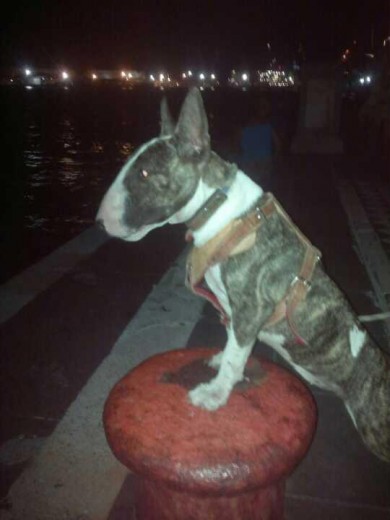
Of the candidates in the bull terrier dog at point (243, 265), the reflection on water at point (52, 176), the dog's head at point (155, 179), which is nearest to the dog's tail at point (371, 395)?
the bull terrier dog at point (243, 265)

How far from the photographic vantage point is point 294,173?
14.6 meters

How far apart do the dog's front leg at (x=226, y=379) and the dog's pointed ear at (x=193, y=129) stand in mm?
959

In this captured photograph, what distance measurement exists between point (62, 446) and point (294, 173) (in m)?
12.3

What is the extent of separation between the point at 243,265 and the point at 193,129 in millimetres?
723

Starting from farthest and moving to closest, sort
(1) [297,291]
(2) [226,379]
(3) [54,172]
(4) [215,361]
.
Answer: (3) [54,172] < (4) [215,361] < (2) [226,379] < (1) [297,291]

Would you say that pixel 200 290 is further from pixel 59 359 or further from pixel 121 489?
pixel 59 359

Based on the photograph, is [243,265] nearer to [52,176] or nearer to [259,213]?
[259,213]

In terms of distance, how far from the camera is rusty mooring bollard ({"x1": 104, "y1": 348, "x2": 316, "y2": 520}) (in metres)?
2.36

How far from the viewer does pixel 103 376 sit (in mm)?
4613

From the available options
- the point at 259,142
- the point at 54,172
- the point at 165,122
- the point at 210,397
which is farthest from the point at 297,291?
the point at 54,172

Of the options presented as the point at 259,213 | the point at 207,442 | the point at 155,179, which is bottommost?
the point at 207,442

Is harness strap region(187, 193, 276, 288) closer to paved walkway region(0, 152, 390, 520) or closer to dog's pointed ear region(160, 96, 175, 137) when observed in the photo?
dog's pointed ear region(160, 96, 175, 137)

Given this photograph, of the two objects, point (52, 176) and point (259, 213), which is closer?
point (259, 213)

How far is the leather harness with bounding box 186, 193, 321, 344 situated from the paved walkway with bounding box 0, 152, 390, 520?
1.61m
